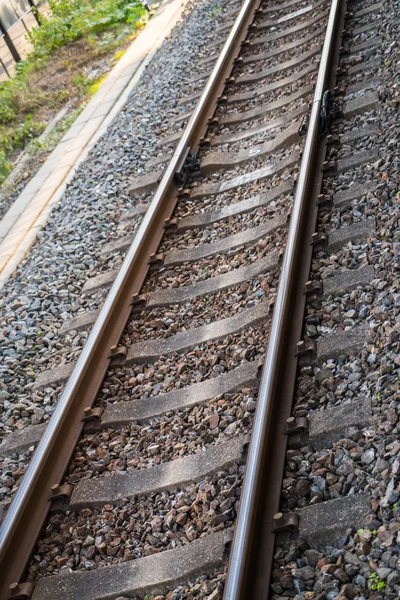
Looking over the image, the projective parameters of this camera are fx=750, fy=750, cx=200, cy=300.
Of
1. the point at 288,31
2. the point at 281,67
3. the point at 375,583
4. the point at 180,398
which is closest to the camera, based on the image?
the point at 375,583

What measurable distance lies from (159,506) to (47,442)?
797mm

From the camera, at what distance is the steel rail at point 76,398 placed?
371 centimetres

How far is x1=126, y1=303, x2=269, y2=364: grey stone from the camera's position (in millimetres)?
4426

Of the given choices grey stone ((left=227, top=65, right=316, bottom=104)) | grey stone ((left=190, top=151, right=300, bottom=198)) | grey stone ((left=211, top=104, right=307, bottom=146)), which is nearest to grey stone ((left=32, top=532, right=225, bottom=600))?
grey stone ((left=190, top=151, right=300, bottom=198))

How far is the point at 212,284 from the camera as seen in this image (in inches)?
196

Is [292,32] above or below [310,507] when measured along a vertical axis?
above

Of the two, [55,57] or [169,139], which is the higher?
[55,57]

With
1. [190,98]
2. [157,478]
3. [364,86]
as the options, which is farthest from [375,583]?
[190,98]

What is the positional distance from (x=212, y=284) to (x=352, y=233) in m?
0.97

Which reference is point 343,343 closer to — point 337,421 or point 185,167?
point 337,421

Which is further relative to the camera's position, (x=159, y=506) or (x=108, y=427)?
(x=108, y=427)

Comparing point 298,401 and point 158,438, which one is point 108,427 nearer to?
point 158,438

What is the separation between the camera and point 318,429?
3.48 metres

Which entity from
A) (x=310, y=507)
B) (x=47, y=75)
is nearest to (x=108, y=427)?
(x=310, y=507)
